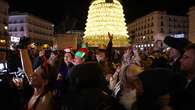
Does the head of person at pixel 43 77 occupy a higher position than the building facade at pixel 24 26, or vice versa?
the building facade at pixel 24 26

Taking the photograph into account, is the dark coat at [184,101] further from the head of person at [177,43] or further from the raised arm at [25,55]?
the raised arm at [25,55]

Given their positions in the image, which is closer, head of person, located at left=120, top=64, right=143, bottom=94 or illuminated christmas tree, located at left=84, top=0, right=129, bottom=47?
head of person, located at left=120, top=64, right=143, bottom=94

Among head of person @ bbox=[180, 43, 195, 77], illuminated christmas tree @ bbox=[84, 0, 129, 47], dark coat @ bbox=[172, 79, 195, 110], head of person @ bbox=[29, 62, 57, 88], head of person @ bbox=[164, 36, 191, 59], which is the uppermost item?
illuminated christmas tree @ bbox=[84, 0, 129, 47]

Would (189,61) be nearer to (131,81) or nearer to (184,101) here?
(184,101)

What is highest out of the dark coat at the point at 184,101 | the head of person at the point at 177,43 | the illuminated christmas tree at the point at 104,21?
the illuminated christmas tree at the point at 104,21

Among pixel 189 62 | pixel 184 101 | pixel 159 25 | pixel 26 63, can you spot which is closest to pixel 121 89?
pixel 184 101

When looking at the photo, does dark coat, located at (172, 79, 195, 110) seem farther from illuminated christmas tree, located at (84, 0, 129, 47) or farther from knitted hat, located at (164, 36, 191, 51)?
illuminated christmas tree, located at (84, 0, 129, 47)

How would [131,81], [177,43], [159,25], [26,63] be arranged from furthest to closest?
[159,25]
[26,63]
[177,43]
[131,81]

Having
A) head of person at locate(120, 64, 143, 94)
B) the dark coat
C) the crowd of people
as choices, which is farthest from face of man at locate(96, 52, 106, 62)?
the dark coat

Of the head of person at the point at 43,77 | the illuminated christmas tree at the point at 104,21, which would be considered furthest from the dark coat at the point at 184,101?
the illuminated christmas tree at the point at 104,21

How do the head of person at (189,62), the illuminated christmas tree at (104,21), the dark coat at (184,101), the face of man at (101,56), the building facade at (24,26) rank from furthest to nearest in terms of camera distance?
the building facade at (24,26), the illuminated christmas tree at (104,21), the face of man at (101,56), the head of person at (189,62), the dark coat at (184,101)

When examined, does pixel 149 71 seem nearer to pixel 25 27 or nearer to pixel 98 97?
pixel 98 97

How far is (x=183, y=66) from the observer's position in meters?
3.75

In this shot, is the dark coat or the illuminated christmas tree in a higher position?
the illuminated christmas tree
